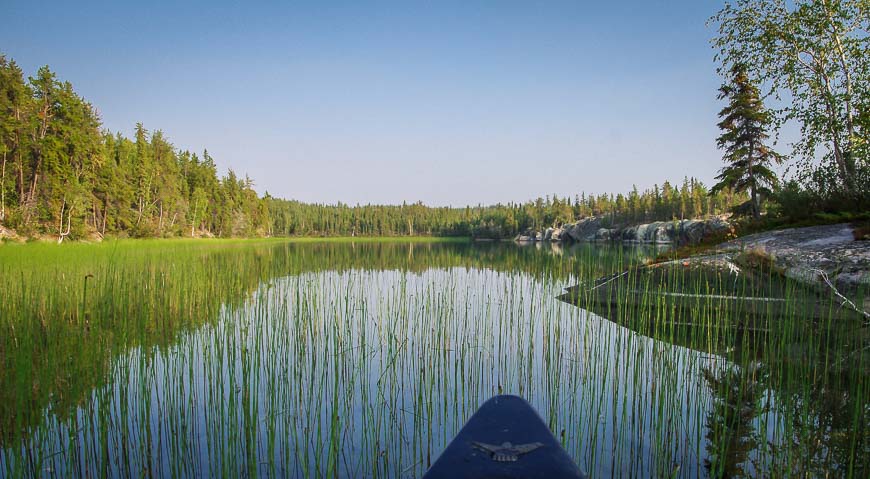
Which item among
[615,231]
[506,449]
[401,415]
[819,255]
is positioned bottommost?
[401,415]

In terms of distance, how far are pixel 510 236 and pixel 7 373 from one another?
95134 mm

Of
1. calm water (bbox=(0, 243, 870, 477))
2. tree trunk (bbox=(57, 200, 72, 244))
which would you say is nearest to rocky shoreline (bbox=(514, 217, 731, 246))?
calm water (bbox=(0, 243, 870, 477))

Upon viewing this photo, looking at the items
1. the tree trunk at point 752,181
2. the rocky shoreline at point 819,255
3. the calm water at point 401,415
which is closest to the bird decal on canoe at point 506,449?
the calm water at point 401,415

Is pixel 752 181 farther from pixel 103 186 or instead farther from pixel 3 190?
pixel 103 186

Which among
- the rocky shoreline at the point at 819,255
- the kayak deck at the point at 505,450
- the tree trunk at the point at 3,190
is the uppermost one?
the tree trunk at the point at 3,190

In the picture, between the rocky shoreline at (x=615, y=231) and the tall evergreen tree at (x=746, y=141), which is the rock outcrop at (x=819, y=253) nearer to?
the tall evergreen tree at (x=746, y=141)

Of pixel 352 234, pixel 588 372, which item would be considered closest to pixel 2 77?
pixel 588 372

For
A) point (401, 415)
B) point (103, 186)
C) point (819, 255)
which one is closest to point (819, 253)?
point (819, 255)

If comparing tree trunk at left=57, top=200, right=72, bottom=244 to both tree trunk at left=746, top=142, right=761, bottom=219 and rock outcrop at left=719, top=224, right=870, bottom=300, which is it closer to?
rock outcrop at left=719, top=224, right=870, bottom=300

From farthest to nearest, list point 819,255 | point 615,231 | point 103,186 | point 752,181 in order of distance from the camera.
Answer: point 615,231, point 103,186, point 752,181, point 819,255

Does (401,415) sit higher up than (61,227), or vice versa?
(61,227)

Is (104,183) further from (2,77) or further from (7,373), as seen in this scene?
(7,373)

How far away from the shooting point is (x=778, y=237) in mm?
8242

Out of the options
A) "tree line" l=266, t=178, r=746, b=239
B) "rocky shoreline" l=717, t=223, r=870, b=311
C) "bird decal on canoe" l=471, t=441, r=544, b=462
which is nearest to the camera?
"bird decal on canoe" l=471, t=441, r=544, b=462
